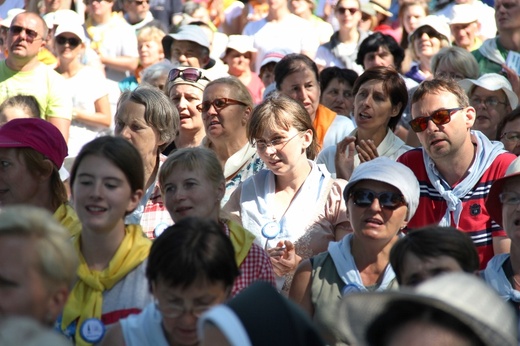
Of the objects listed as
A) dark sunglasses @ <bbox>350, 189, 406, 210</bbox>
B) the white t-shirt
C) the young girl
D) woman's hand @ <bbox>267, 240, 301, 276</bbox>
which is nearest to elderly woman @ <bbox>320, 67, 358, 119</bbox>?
the white t-shirt

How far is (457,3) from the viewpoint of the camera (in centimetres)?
1080

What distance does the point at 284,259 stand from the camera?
206 inches

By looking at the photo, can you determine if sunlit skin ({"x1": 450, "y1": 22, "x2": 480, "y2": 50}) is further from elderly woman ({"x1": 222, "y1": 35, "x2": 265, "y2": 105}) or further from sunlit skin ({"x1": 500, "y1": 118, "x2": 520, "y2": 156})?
sunlit skin ({"x1": 500, "y1": 118, "x2": 520, "y2": 156})

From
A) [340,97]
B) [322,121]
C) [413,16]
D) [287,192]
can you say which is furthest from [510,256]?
[413,16]

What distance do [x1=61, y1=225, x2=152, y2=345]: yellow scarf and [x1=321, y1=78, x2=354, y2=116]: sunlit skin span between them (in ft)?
14.1

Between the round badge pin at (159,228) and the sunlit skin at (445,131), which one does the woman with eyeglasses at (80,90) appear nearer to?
the round badge pin at (159,228)

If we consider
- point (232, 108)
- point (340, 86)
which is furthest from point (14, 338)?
point (340, 86)

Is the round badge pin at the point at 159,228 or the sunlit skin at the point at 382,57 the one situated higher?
the sunlit skin at the point at 382,57

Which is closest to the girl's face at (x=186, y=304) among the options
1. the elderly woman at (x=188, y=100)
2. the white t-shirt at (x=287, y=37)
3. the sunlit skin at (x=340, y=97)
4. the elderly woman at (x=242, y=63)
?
the elderly woman at (x=188, y=100)

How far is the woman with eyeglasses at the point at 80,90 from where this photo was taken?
886cm

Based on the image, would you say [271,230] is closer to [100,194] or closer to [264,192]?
[264,192]

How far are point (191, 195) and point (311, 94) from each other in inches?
116

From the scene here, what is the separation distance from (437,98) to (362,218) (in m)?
1.40

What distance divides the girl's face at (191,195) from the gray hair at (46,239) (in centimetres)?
154
